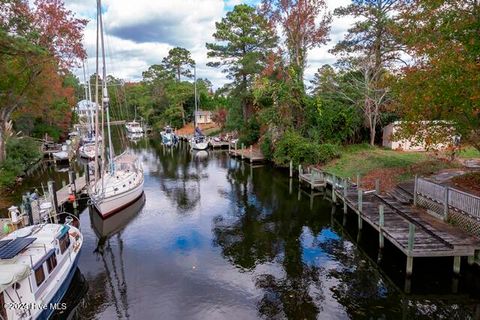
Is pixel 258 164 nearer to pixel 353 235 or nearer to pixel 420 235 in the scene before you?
pixel 353 235

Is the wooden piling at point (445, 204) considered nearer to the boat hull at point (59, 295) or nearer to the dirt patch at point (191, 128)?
the boat hull at point (59, 295)

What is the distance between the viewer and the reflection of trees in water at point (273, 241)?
42.3 ft

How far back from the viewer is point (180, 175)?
3709 cm

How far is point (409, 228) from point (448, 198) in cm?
363

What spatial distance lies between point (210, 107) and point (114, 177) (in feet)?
212

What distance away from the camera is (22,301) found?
10.6 m

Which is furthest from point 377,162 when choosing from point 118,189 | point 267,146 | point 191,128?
point 191,128

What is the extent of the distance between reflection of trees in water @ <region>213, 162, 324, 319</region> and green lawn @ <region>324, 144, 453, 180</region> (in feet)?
18.4

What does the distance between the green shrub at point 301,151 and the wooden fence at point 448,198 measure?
15151 millimetres

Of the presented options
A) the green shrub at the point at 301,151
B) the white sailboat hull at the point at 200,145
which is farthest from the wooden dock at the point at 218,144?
the green shrub at the point at 301,151

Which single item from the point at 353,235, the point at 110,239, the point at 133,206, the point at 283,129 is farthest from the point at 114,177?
the point at 283,129

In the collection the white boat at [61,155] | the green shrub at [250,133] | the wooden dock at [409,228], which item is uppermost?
the green shrub at [250,133]

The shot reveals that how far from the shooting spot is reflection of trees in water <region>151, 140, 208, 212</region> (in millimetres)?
27828

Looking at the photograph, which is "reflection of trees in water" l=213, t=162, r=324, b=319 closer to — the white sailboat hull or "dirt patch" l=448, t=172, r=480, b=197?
"dirt patch" l=448, t=172, r=480, b=197
